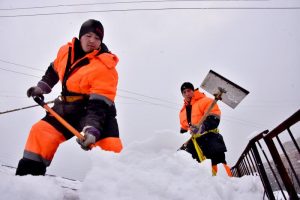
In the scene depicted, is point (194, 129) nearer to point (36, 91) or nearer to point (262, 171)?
point (262, 171)

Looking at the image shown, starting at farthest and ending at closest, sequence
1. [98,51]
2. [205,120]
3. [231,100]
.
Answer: [231,100], [205,120], [98,51]

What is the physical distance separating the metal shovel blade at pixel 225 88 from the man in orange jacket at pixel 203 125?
1.28ft

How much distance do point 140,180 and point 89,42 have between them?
5.64ft

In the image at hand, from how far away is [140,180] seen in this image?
4.73 feet

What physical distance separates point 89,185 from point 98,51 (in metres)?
1.58

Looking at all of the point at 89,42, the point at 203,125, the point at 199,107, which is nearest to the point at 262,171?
the point at 203,125

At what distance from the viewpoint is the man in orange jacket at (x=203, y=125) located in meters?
4.25

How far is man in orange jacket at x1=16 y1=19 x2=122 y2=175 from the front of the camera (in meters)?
2.09

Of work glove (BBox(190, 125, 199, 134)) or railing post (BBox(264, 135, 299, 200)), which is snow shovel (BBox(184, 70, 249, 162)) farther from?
railing post (BBox(264, 135, 299, 200))

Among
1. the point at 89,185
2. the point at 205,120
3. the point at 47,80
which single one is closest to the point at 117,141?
the point at 89,185

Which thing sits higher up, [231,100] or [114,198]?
[114,198]

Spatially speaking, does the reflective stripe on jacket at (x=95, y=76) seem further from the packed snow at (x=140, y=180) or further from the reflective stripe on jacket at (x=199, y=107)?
the reflective stripe on jacket at (x=199, y=107)

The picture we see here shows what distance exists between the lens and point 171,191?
1434 millimetres

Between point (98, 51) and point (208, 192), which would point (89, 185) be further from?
point (98, 51)
